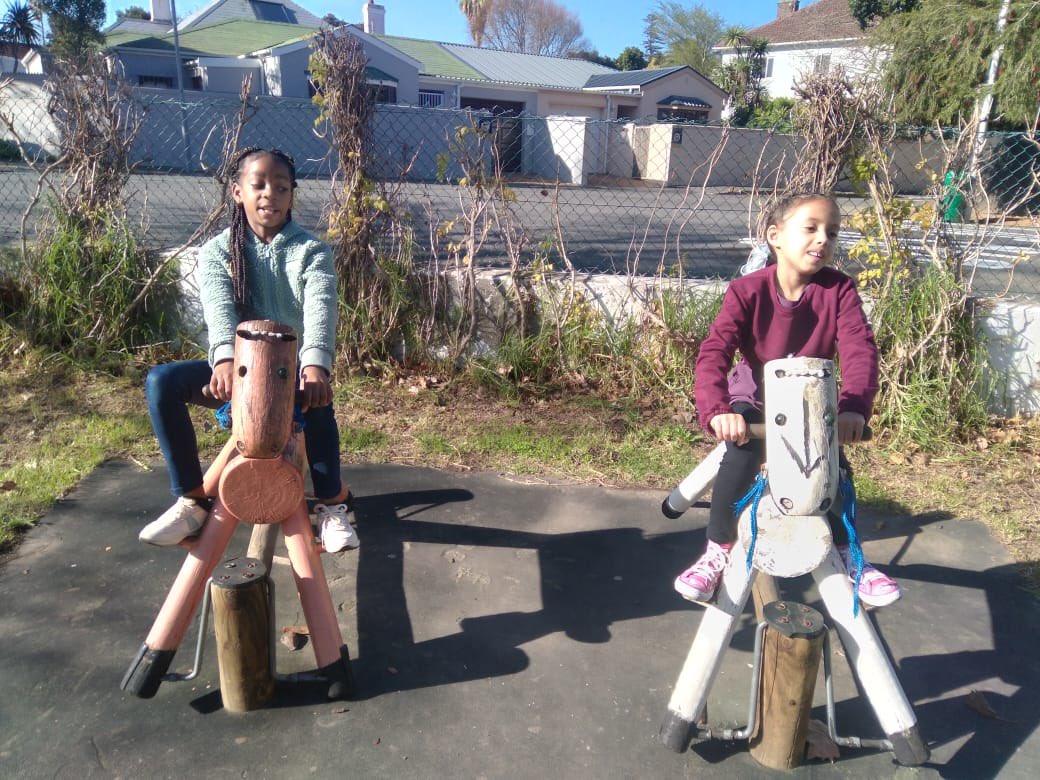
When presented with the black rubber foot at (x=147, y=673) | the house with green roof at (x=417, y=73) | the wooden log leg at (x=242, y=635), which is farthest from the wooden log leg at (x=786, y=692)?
the house with green roof at (x=417, y=73)

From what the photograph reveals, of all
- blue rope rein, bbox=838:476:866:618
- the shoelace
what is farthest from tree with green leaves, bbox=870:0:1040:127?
the shoelace

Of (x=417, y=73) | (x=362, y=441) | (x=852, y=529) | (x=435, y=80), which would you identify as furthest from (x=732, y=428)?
(x=435, y=80)

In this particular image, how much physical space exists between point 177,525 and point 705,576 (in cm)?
172

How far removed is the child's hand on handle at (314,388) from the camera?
250 centimetres

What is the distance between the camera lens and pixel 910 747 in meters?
2.09

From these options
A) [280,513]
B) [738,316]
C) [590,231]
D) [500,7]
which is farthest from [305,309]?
[500,7]

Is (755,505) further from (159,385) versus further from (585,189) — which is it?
(585,189)

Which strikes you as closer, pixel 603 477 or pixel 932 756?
pixel 932 756

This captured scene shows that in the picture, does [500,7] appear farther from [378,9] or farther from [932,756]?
[932,756]

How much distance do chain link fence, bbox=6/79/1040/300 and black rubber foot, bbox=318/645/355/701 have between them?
10.5 feet

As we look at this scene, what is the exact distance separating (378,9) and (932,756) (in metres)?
40.5

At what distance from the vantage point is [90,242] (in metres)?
5.07

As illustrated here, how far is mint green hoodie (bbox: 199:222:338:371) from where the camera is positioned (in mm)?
2725

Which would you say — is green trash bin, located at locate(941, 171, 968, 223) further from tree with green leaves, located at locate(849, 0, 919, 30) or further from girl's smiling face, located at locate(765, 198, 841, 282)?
tree with green leaves, located at locate(849, 0, 919, 30)
